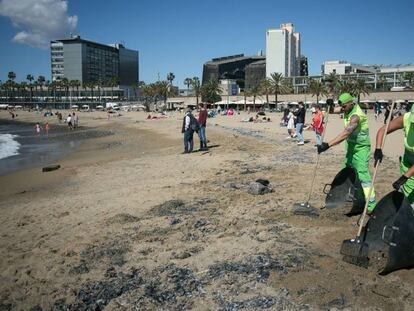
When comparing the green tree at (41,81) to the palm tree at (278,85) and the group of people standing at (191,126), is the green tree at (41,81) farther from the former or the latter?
the group of people standing at (191,126)

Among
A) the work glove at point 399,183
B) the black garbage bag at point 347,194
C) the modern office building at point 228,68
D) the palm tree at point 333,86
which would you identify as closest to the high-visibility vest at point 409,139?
the work glove at point 399,183

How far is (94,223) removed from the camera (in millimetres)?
6086

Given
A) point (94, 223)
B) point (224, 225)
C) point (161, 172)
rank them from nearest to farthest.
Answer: point (224, 225)
point (94, 223)
point (161, 172)

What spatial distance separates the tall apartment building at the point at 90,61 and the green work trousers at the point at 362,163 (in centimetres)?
16175

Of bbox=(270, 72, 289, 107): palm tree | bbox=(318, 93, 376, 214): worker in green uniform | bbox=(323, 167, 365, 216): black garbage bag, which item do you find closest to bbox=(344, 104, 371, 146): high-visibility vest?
bbox=(318, 93, 376, 214): worker in green uniform

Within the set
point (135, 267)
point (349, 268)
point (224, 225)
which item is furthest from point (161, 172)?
point (349, 268)

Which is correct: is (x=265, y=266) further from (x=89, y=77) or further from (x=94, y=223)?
(x=89, y=77)

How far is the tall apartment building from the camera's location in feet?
538

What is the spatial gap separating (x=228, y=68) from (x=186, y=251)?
6856 inches

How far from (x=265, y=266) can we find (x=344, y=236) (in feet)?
4.31

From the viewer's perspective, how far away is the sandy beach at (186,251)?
3.61 m

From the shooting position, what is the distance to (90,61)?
170m

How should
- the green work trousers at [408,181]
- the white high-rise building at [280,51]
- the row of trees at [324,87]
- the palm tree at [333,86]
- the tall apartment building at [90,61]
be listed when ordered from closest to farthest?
the green work trousers at [408,181]
the row of trees at [324,87]
the palm tree at [333,86]
the white high-rise building at [280,51]
the tall apartment building at [90,61]

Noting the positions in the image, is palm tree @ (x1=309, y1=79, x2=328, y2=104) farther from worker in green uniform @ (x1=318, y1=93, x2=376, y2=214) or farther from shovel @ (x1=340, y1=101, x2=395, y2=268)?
shovel @ (x1=340, y1=101, x2=395, y2=268)
